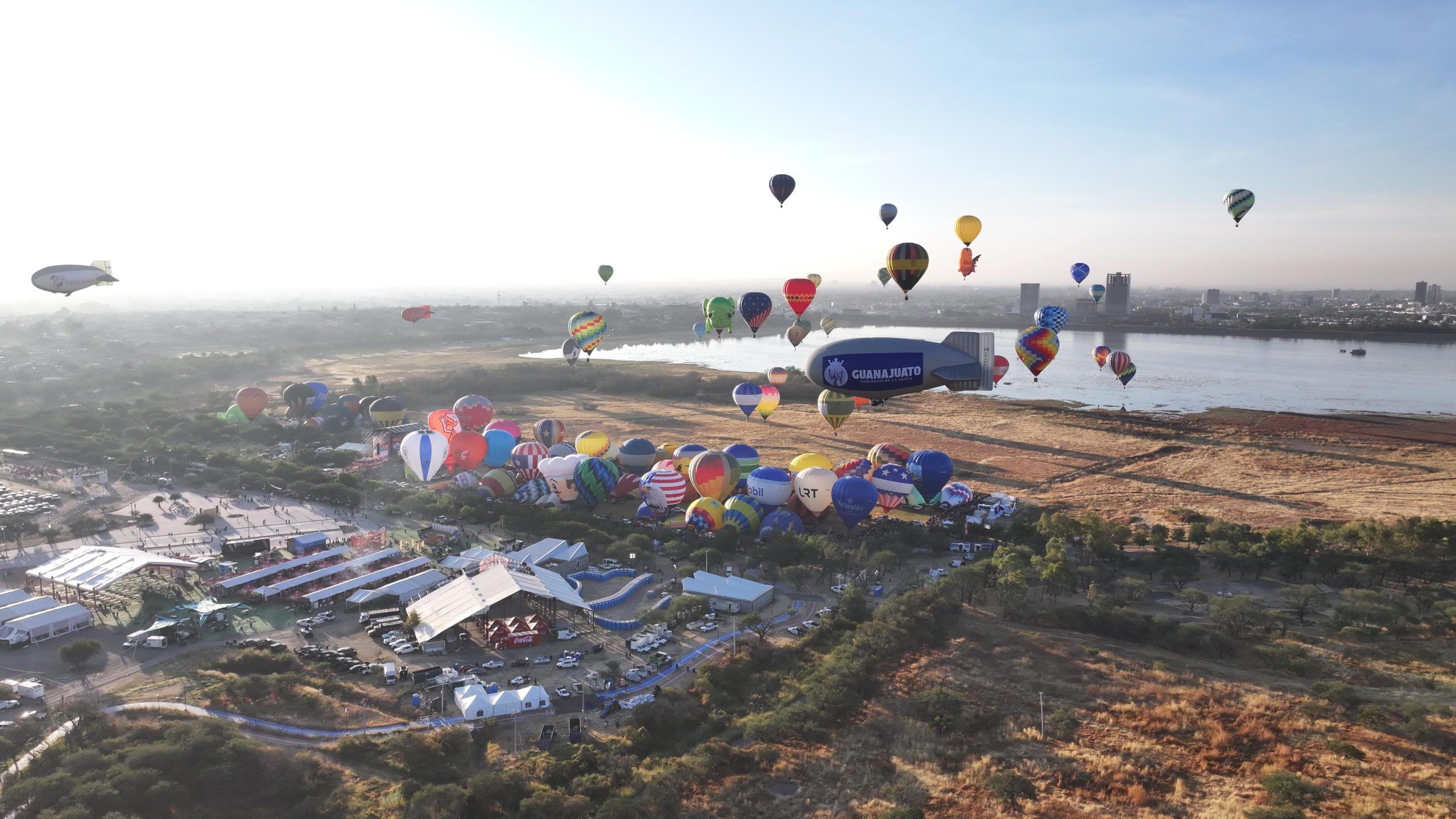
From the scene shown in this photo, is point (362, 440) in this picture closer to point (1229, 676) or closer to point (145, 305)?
point (1229, 676)

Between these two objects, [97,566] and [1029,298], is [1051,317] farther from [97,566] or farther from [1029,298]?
[1029,298]

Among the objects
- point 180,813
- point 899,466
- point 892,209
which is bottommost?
point 180,813

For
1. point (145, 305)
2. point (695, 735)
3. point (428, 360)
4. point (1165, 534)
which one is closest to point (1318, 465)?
point (1165, 534)

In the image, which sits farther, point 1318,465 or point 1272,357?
point 1272,357

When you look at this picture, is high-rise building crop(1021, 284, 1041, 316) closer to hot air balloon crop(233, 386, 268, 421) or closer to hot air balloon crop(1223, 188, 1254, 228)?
hot air balloon crop(1223, 188, 1254, 228)

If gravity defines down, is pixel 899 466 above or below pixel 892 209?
below

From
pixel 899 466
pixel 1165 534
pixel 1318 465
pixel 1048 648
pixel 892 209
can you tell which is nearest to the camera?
pixel 1048 648
